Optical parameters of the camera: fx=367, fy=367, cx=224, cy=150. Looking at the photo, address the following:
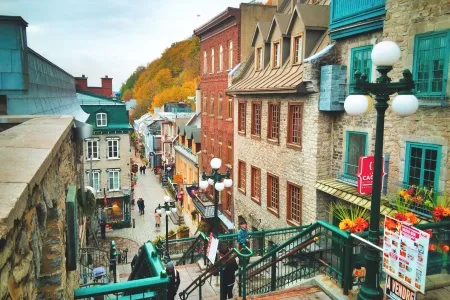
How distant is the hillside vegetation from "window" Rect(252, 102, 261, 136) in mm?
59497

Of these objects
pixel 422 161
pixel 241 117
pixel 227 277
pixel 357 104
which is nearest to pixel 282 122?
pixel 241 117

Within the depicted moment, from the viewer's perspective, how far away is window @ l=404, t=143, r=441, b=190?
11.0m

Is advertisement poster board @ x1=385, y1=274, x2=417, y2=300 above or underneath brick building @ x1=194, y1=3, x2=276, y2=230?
underneath

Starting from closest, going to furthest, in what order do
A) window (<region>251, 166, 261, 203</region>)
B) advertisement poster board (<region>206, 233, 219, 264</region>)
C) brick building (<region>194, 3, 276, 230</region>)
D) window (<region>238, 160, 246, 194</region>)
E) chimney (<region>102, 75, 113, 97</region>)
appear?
advertisement poster board (<region>206, 233, 219, 264</region>) → window (<region>251, 166, 261, 203</region>) → window (<region>238, 160, 246, 194</region>) → brick building (<region>194, 3, 276, 230</region>) → chimney (<region>102, 75, 113, 97</region>)

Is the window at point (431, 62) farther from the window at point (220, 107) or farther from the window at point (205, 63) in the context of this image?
the window at point (205, 63)

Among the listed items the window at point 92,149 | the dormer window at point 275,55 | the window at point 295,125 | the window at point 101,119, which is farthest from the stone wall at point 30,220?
the window at point 101,119

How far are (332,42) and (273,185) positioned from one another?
25.6ft

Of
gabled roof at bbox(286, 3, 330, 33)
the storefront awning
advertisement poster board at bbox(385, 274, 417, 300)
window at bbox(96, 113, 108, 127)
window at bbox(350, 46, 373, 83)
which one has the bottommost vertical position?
the storefront awning

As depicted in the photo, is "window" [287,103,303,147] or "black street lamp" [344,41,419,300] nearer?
"black street lamp" [344,41,419,300]

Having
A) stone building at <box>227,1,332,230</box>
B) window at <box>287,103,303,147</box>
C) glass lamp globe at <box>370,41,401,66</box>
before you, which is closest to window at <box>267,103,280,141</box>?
stone building at <box>227,1,332,230</box>

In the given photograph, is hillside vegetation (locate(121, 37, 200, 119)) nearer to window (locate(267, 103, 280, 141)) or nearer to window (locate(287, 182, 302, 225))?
window (locate(267, 103, 280, 141))

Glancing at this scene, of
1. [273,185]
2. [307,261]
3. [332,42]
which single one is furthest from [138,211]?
[307,261]

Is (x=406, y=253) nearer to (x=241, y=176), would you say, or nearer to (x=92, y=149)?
(x=241, y=176)

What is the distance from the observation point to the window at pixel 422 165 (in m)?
11.0
